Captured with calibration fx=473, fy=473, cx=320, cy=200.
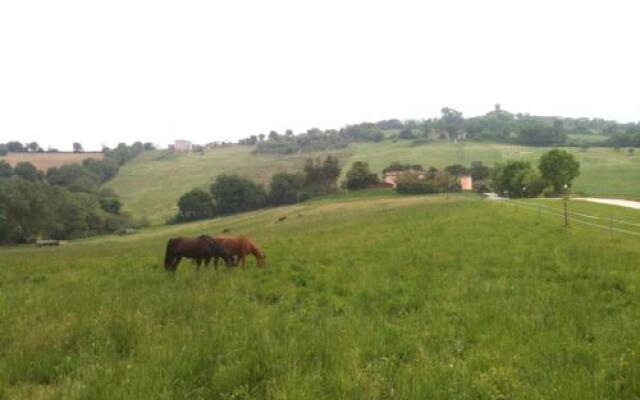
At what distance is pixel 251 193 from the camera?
122 metres

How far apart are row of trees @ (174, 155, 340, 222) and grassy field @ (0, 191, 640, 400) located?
338 ft

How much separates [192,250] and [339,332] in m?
10.4

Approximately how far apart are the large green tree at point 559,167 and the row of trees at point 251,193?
5399 centimetres

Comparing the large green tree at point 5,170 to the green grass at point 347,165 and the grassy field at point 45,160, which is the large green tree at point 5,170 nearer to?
the grassy field at point 45,160

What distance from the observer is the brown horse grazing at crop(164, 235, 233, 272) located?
17281mm

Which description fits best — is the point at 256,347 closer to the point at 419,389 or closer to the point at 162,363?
the point at 162,363

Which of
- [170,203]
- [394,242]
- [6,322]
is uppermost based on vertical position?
→ [6,322]

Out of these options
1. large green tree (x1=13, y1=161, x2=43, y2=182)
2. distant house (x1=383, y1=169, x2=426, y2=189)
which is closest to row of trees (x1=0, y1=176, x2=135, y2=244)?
large green tree (x1=13, y1=161, x2=43, y2=182)

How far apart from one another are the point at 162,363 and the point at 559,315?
7.47 metres

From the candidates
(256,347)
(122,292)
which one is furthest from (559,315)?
(122,292)

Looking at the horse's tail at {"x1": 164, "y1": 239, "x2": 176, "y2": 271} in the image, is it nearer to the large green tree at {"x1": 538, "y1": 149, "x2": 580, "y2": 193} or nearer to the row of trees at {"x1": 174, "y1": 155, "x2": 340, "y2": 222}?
the large green tree at {"x1": 538, "y1": 149, "x2": 580, "y2": 193}

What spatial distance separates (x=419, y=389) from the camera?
5762 millimetres

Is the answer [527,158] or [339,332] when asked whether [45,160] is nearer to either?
[527,158]

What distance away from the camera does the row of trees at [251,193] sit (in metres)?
118
